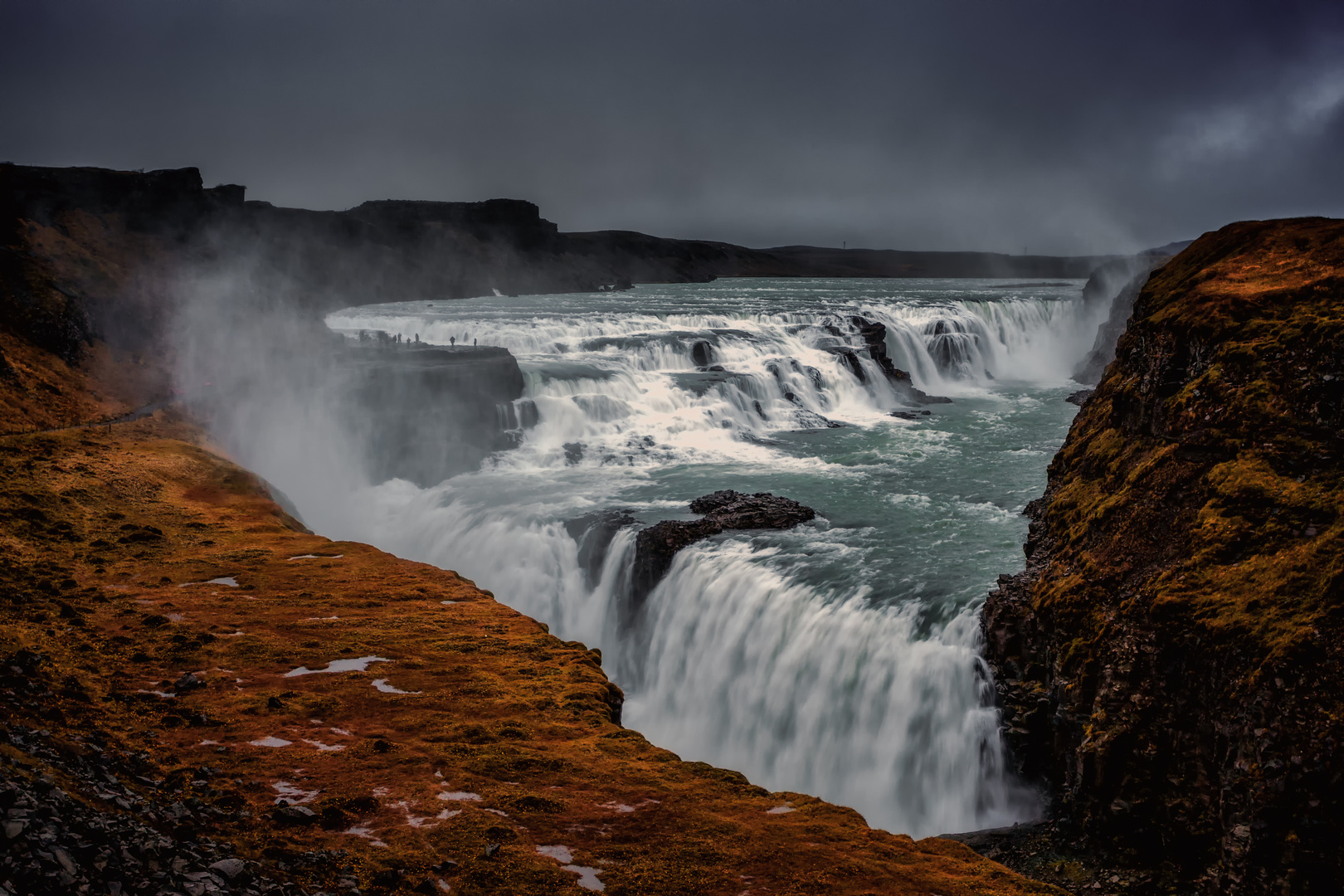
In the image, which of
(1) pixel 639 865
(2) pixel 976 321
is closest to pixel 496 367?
(1) pixel 639 865

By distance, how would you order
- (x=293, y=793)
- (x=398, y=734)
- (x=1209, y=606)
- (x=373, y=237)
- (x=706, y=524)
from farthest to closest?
(x=373, y=237) → (x=706, y=524) → (x=1209, y=606) → (x=398, y=734) → (x=293, y=793)

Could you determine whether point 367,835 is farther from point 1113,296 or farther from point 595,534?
point 1113,296

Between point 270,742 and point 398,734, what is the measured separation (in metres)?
1.22

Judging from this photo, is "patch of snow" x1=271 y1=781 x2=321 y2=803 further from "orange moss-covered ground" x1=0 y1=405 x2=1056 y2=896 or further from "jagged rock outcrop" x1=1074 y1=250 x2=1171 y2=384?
"jagged rock outcrop" x1=1074 y1=250 x2=1171 y2=384

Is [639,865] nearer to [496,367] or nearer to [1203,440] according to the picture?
[1203,440]

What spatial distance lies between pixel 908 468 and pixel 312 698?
22.0 m

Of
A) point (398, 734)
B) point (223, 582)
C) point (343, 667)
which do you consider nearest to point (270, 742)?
point (398, 734)

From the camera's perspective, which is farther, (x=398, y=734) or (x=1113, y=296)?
(x=1113, y=296)

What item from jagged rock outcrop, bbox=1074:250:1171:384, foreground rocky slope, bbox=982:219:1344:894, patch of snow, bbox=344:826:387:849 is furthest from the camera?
jagged rock outcrop, bbox=1074:250:1171:384

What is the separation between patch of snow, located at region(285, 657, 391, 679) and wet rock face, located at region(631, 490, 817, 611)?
9.04 meters

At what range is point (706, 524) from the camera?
2061cm

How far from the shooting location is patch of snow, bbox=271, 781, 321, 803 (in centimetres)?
707

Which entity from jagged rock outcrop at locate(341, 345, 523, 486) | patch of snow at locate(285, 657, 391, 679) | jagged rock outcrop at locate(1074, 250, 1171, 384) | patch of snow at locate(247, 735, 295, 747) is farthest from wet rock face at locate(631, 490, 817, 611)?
jagged rock outcrop at locate(1074, 250, 1171, 384)

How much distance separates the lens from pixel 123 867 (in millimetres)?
4750
